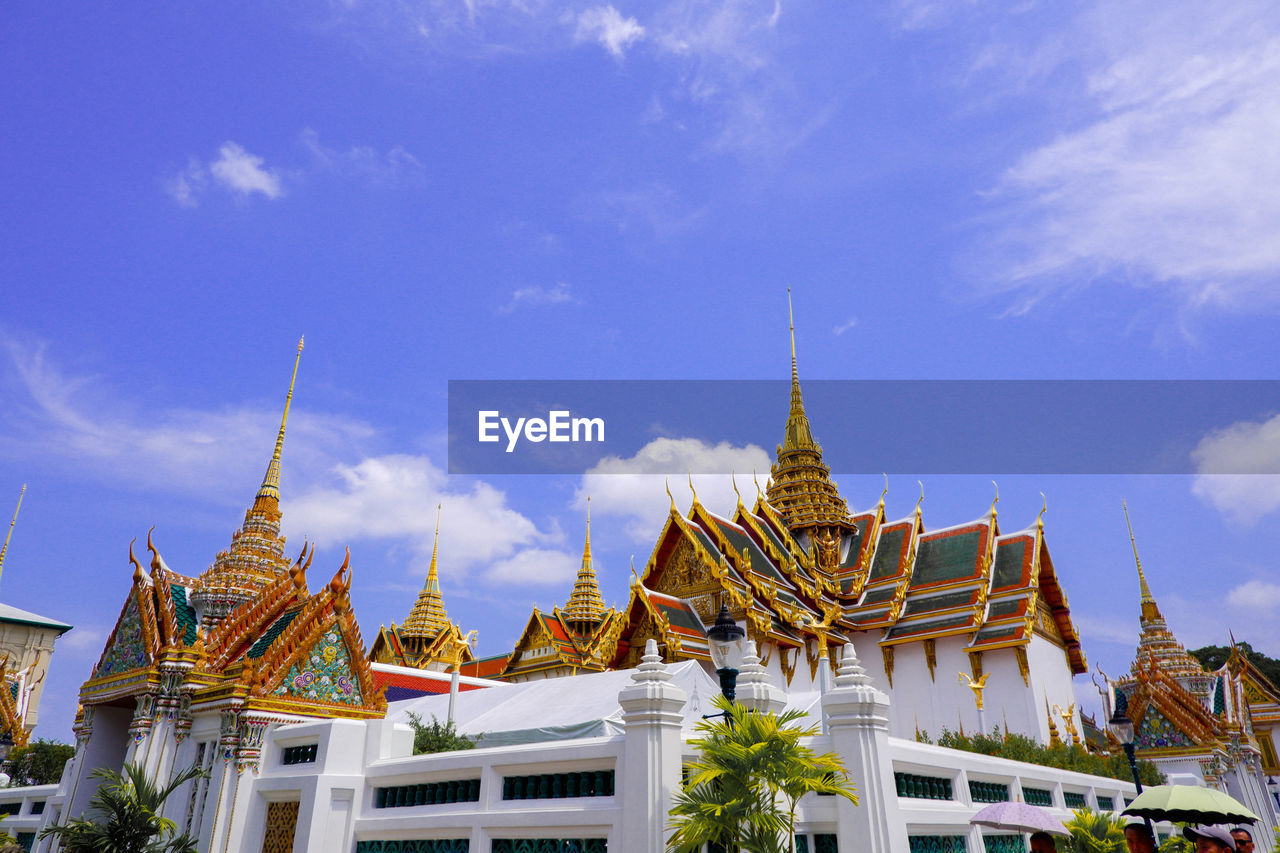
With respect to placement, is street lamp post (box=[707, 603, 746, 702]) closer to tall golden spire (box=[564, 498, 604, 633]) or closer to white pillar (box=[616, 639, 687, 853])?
white pillar (box=[616, 639, 687, 853])

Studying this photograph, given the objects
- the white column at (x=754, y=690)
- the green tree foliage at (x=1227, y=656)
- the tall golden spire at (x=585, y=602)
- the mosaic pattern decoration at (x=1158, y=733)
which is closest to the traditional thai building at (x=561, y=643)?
the tall golden spire at (x=585, y=602)

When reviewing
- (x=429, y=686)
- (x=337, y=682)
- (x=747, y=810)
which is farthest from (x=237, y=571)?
(x=429, y=686)

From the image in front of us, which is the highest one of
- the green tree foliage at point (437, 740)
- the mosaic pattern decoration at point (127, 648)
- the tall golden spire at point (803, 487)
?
the tall golden spire at point (803, 487)

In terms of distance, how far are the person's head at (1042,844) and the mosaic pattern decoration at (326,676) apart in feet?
21.1

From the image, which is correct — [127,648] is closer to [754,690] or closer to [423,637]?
[754,690]

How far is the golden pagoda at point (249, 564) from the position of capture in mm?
9742

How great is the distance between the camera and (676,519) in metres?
26.2

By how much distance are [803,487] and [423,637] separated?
23.2m

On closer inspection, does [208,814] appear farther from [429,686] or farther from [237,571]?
[429,686]

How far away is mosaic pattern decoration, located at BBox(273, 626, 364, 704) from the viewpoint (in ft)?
27.6

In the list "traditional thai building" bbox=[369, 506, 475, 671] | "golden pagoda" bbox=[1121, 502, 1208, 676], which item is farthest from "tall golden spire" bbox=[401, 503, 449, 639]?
"golden pagoda" bbox=[1121, 502, 1208, 676]

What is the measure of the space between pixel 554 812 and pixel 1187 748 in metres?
20.2

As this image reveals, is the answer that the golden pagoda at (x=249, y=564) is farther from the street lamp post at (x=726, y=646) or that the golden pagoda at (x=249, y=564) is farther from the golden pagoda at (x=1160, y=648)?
the golden pagoda at (x=1160, y=648)

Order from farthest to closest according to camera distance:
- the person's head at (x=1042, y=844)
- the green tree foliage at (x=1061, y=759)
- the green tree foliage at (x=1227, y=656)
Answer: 1. the green tree foliage at (x=1227, y=656)
2. the green tree foliage at (x=1061, y=759)
3. the person's head at (x=1042, y=844)
